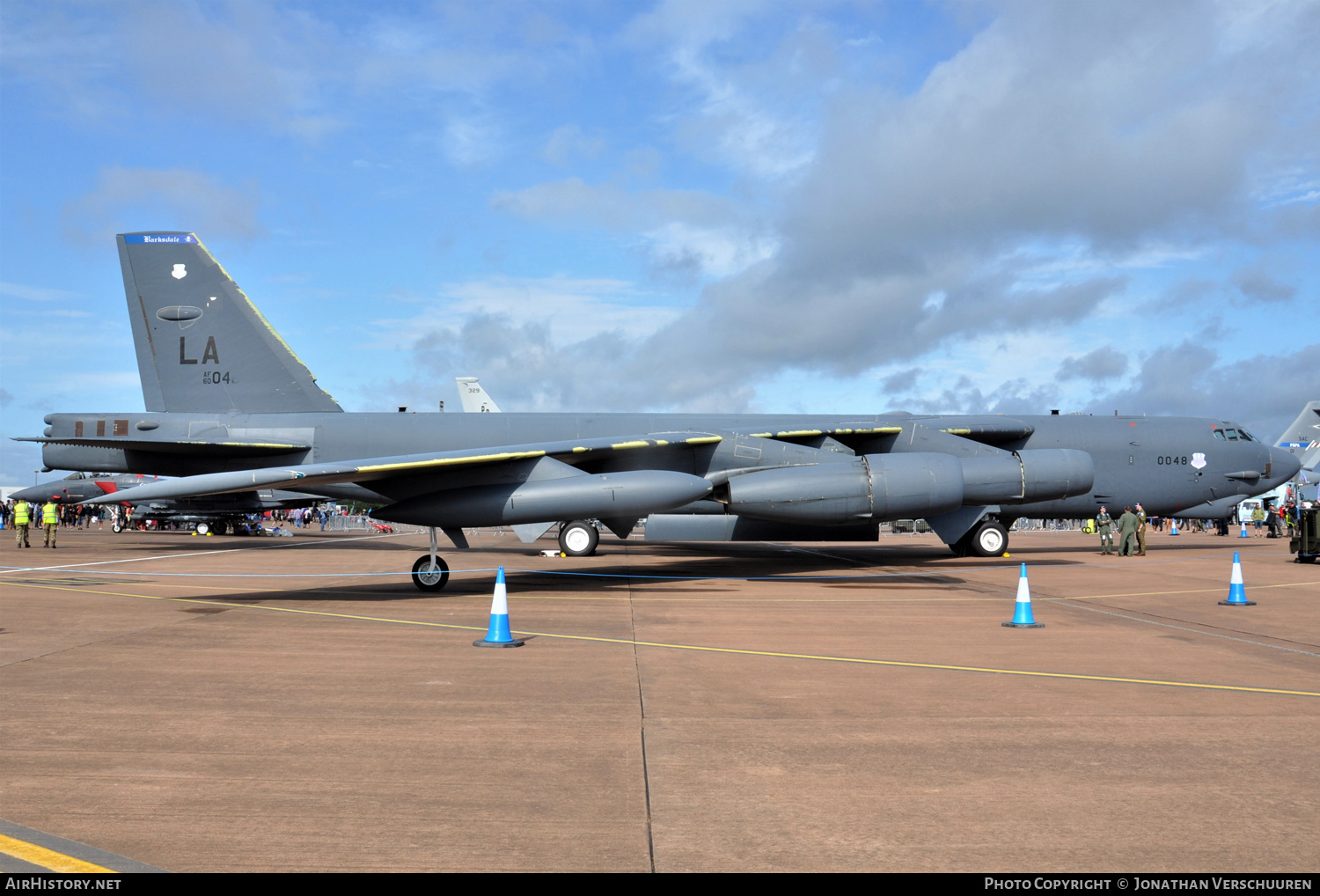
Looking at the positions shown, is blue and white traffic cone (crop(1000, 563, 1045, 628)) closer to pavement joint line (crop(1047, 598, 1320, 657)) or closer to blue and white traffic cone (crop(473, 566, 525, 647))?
pavement joint line (crop(1047, 598, 1320, 657))

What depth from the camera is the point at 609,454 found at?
14562 millimetres

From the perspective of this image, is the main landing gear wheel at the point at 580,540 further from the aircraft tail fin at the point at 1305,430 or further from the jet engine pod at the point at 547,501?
the aircraft tail fin at the point at 1305,430

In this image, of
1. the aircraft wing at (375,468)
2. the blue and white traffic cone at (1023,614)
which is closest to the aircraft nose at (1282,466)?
the aircraft wing at (375,468)

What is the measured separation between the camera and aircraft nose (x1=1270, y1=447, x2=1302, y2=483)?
21.0m

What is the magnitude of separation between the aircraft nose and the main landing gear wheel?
51.5 feet

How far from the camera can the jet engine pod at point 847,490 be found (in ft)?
46.9

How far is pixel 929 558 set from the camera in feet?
66.8

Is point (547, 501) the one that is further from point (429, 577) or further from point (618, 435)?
point (618, 435)

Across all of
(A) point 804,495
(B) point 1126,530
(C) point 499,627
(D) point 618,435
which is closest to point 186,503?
(D) point 618,435

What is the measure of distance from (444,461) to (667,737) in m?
7.44

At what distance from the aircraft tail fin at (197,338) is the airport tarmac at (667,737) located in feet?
27.1
